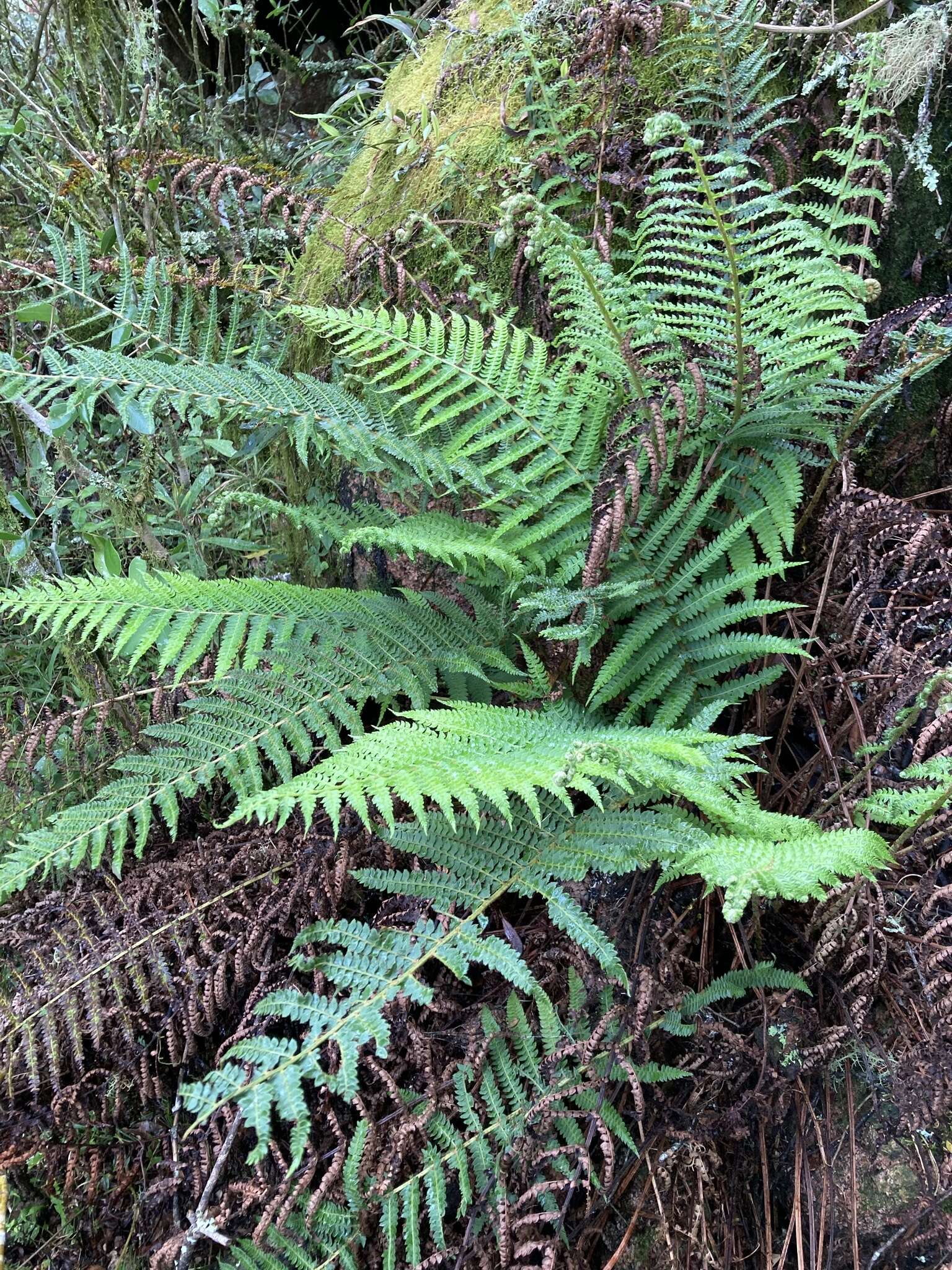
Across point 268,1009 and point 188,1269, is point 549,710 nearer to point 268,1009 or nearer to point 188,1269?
point 268,1009

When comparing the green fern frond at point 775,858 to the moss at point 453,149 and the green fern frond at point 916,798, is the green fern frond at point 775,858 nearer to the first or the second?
the green fern frond at point 916,798

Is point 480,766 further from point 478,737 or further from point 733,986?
point 733,986

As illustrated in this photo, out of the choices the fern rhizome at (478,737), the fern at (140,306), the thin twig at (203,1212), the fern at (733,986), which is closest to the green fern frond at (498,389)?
the fern rhizome at (478,737)

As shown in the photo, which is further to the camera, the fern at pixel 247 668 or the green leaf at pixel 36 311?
the green leaf at pixel 36 311

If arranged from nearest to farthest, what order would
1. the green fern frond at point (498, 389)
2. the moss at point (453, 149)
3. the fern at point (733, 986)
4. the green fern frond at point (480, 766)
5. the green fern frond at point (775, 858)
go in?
the green fern frond at point (775, 858) < the green fern frond at point (480, 766) < the fern at point (733, 986) < the green fern frond at point (498, 389) < the moss at point (453, 149)

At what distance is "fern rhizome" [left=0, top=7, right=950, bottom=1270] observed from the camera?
1.50 meters

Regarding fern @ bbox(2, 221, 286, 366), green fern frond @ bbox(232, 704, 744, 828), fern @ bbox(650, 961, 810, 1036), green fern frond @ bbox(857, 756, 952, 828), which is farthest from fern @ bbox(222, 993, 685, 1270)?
fern @ bbox(2, 221, 286, 366)

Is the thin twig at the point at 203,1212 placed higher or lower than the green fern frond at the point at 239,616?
lower

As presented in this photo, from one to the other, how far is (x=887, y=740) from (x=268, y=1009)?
4.09 feet

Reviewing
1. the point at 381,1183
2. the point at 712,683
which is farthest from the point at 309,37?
the point at 381,1183

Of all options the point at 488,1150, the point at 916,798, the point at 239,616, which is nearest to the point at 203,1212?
the point at 488,1150

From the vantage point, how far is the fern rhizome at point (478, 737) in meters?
1.50

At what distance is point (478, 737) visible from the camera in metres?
1.59

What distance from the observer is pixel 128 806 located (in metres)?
1.91
